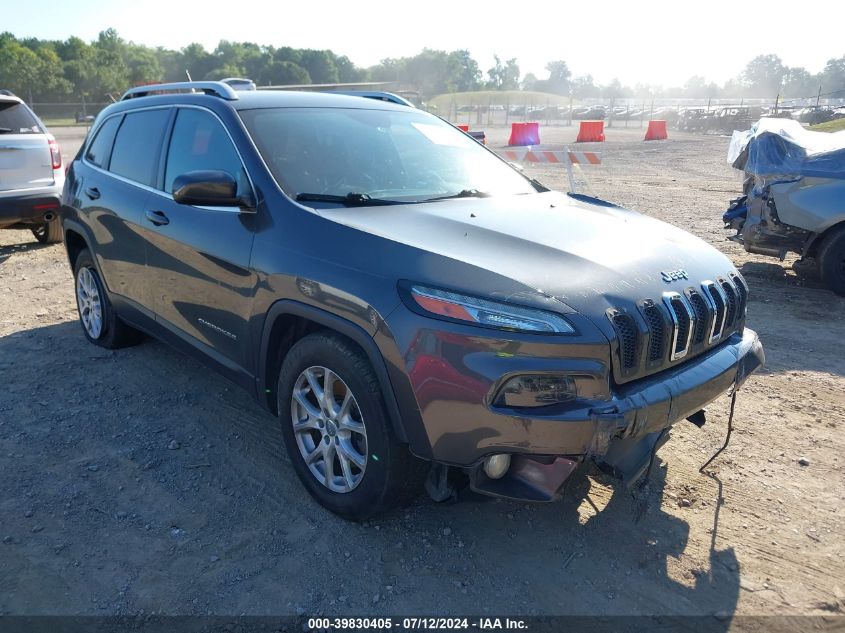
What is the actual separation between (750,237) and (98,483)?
21.2 ft

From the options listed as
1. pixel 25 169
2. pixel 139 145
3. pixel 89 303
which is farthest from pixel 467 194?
pixel 25 169

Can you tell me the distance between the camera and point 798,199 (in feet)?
22.1

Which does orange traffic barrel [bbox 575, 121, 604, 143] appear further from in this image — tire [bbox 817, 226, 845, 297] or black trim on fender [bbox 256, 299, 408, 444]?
black trim on fender [bbox 256, 299, 408, 444]

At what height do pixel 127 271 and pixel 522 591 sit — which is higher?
pixel 127 271

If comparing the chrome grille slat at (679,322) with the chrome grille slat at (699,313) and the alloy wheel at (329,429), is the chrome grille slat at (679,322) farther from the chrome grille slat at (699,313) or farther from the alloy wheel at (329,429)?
the alloy wheel at (329,429)

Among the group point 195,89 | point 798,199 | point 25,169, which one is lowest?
point 798,199

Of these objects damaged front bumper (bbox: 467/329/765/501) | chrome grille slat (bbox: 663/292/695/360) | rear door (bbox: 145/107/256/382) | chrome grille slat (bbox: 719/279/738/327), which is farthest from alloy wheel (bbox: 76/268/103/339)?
chrome grille slat (bbox: 719/279/738/327)

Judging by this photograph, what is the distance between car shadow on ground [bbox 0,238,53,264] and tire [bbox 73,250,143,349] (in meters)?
4.07

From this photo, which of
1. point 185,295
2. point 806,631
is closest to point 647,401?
point 806,631

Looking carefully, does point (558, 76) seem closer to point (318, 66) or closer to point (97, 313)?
point (318, 66)

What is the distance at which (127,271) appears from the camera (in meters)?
4.51

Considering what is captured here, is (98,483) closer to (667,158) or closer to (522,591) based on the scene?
(522,591)

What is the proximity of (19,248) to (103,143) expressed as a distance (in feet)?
16.9

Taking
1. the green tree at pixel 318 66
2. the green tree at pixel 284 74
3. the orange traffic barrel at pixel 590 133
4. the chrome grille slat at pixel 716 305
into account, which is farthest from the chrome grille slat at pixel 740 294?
the green tree at pixel 318 66
